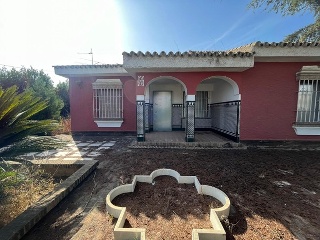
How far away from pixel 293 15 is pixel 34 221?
9.84 meters

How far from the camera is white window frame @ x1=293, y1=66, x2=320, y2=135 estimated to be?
6.72 m

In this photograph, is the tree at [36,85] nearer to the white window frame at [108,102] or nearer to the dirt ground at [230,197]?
the white window frame at [108,102]

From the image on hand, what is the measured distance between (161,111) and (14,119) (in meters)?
7.90

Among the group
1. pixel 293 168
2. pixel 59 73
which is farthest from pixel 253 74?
pixel 59 73

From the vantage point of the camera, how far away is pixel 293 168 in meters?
4.47

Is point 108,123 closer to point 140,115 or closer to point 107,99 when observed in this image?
point 107,99

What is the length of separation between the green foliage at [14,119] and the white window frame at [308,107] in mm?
8453

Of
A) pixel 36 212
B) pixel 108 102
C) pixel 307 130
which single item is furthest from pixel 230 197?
pixel 108 102

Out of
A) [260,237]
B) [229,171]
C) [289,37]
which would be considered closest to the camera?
[260,237]

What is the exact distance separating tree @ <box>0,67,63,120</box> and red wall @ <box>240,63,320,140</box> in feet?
26.6

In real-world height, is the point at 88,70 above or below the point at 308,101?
above

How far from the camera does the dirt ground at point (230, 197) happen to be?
7.09 ft

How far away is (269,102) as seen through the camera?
683cm

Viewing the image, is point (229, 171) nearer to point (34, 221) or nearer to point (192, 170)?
point (192, 170)
